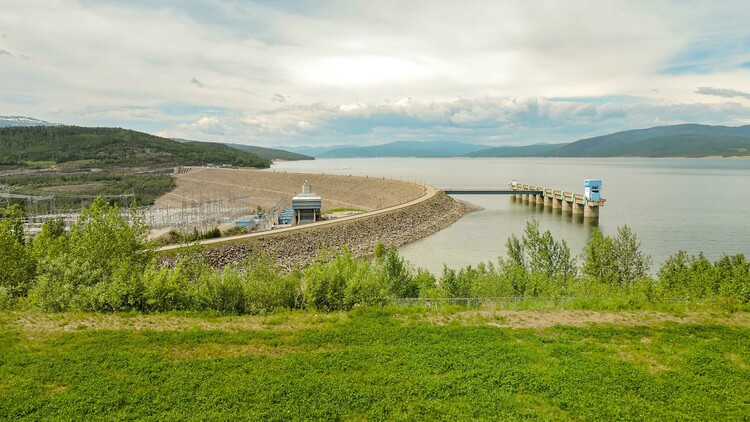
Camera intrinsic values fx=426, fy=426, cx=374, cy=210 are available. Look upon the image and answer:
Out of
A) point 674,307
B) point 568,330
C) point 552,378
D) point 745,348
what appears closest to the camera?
point 552,378

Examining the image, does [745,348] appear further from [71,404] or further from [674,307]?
[71,404]

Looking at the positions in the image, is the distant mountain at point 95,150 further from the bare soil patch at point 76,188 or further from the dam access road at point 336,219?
the dam access road at point 336,219

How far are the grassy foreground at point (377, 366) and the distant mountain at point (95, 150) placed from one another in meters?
Result: 142

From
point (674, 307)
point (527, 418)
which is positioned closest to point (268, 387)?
point (527, 418)

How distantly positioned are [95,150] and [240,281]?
540 ft

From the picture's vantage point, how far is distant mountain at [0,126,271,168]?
438 ft

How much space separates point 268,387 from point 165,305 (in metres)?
6.00

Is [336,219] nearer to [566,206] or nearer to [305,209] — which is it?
[305,209]

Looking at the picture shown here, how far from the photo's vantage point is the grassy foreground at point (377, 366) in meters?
7.84

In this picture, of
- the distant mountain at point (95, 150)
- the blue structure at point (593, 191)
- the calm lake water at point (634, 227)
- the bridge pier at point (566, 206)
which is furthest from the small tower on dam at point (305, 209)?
the distant mountain at point (95, 150)

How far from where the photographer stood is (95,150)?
147 meters

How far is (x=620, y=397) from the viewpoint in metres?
8.19

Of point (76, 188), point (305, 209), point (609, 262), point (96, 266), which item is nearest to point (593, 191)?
point (305, 209)

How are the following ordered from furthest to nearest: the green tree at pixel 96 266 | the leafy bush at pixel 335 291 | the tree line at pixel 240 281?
the leafy bush at pixel 335 291
the tree line at pixel 240 281
the green tree at pixel 96 266
